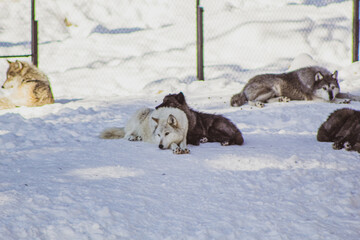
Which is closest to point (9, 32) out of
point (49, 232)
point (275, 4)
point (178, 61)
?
point (178, 61)

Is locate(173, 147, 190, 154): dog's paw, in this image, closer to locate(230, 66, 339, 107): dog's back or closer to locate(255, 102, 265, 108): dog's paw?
locate(255, 102, 265, 108): dog's paw

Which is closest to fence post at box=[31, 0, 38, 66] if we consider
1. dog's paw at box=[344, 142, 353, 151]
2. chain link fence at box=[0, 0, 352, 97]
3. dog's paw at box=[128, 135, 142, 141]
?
chain link fence at box=[0, 0, 352, 97]

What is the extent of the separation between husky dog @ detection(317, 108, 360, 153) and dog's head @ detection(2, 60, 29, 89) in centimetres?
671

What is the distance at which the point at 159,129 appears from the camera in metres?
5.72

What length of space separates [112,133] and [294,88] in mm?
4920

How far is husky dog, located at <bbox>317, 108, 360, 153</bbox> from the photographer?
17.7 feet

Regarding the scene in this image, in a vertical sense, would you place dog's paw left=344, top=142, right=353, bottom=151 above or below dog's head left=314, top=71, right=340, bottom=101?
below

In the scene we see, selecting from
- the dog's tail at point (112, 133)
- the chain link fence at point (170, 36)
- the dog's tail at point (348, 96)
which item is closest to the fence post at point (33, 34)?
the chain link fence at point (170, 36)

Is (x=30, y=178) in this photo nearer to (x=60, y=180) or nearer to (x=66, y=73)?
(x=60, y=180)

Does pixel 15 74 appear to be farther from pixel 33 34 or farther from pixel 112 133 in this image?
pixel 112 133

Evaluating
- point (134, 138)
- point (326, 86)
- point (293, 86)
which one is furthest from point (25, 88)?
point (326, 86)

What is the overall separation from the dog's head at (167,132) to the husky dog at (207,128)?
0.40m

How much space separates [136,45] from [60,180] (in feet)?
44.6

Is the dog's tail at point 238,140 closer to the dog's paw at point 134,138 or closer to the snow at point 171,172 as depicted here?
the snow at point 171,172
